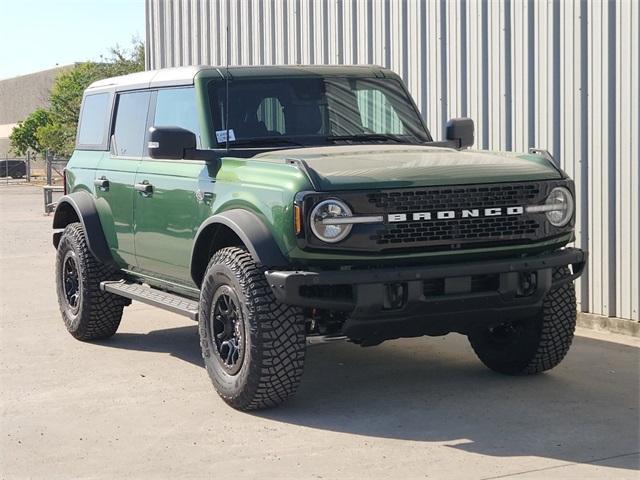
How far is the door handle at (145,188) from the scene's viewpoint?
7.88 m

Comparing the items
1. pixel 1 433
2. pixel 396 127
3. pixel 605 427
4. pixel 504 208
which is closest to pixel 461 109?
pixel 396 127

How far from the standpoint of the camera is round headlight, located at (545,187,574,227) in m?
6.69

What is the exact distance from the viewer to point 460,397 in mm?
6891

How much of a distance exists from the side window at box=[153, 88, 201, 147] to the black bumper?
180 cm

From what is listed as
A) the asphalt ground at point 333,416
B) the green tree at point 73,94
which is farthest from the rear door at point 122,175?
the green tree at point 73,94

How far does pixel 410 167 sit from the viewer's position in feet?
21.0

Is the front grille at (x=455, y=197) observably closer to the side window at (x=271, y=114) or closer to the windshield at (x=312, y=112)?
the windshield at (x=312, y=112)

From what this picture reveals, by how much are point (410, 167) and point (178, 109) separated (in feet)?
7.02

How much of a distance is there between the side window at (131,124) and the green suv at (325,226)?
0.19 ft

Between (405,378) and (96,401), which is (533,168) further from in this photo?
(96,401)

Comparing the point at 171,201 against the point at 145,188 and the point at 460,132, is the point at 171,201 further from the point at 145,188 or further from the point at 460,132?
the point at 460,132

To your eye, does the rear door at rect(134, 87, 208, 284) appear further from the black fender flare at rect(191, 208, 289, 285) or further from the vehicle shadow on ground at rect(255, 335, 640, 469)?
the vehicle shadow on ground at rect(255, 335, 640, 469)

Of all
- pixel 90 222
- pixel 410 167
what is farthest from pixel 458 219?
pixel 90 222

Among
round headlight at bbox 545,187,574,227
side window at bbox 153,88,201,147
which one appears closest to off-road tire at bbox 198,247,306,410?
side window at bbox 153,88,201,147
